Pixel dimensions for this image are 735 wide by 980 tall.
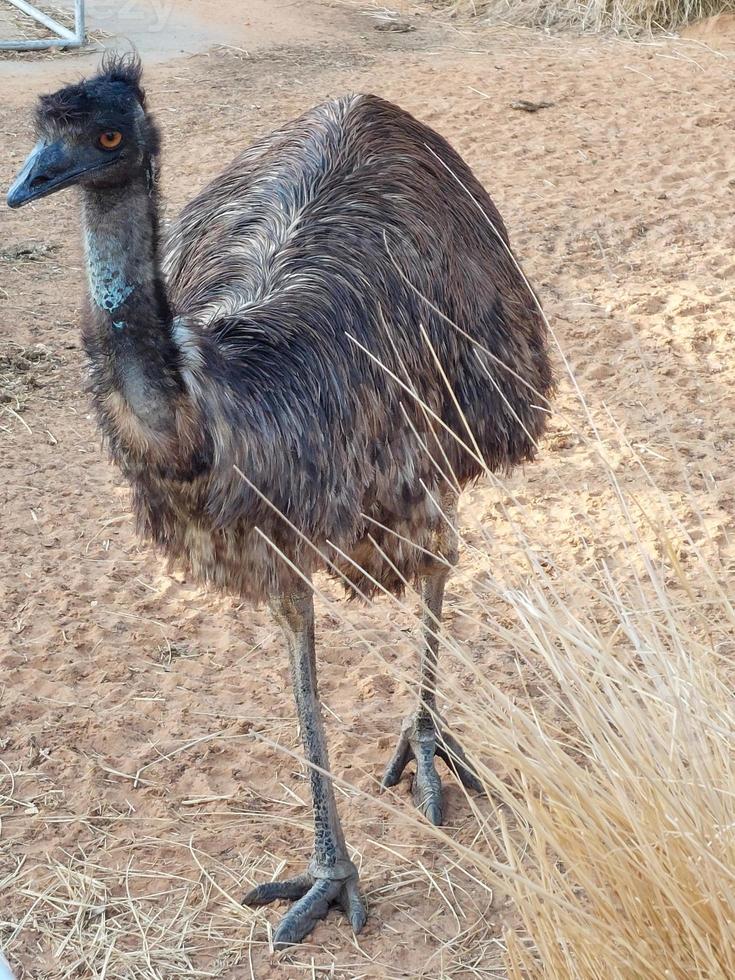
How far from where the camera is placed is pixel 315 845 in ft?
10.2

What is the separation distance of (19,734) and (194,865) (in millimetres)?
Result: 714

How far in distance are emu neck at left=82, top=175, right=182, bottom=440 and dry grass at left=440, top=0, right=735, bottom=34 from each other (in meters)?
8.39

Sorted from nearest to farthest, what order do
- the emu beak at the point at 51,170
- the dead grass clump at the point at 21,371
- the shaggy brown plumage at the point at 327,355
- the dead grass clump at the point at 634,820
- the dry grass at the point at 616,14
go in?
the dead grass clump at the point at 634,820 → the emu beak at the point at 51,170 → the shaggy brown plumage at the point at 327,355 → the dead grass clump at the point at 21,371 → the dry grass at the point at 616,14

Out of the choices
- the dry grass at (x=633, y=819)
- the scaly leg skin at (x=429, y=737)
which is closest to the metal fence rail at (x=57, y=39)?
the scaly leg skin at (x=429, y=737)

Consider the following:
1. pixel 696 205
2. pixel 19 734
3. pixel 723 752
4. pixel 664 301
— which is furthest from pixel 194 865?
pixel 696 205

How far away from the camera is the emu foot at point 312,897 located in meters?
3.02

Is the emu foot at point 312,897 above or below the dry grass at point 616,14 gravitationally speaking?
below

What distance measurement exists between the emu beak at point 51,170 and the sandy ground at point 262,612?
927mm

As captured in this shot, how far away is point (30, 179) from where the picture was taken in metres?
2.34

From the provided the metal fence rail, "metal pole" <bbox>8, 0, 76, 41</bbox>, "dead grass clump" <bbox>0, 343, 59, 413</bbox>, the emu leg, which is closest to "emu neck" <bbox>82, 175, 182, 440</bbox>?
the emu leg

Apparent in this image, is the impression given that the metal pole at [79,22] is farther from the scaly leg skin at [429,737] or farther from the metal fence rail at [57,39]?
the scaly leg skin at [429,737]

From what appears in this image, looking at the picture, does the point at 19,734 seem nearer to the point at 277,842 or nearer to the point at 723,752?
the point at 277,842

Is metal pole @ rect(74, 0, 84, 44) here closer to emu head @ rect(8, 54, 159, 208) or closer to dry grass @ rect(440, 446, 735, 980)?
emu head @ rect(8, 54, 159, 208)

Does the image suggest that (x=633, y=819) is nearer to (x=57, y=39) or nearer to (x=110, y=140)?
(x=110, y=140)
